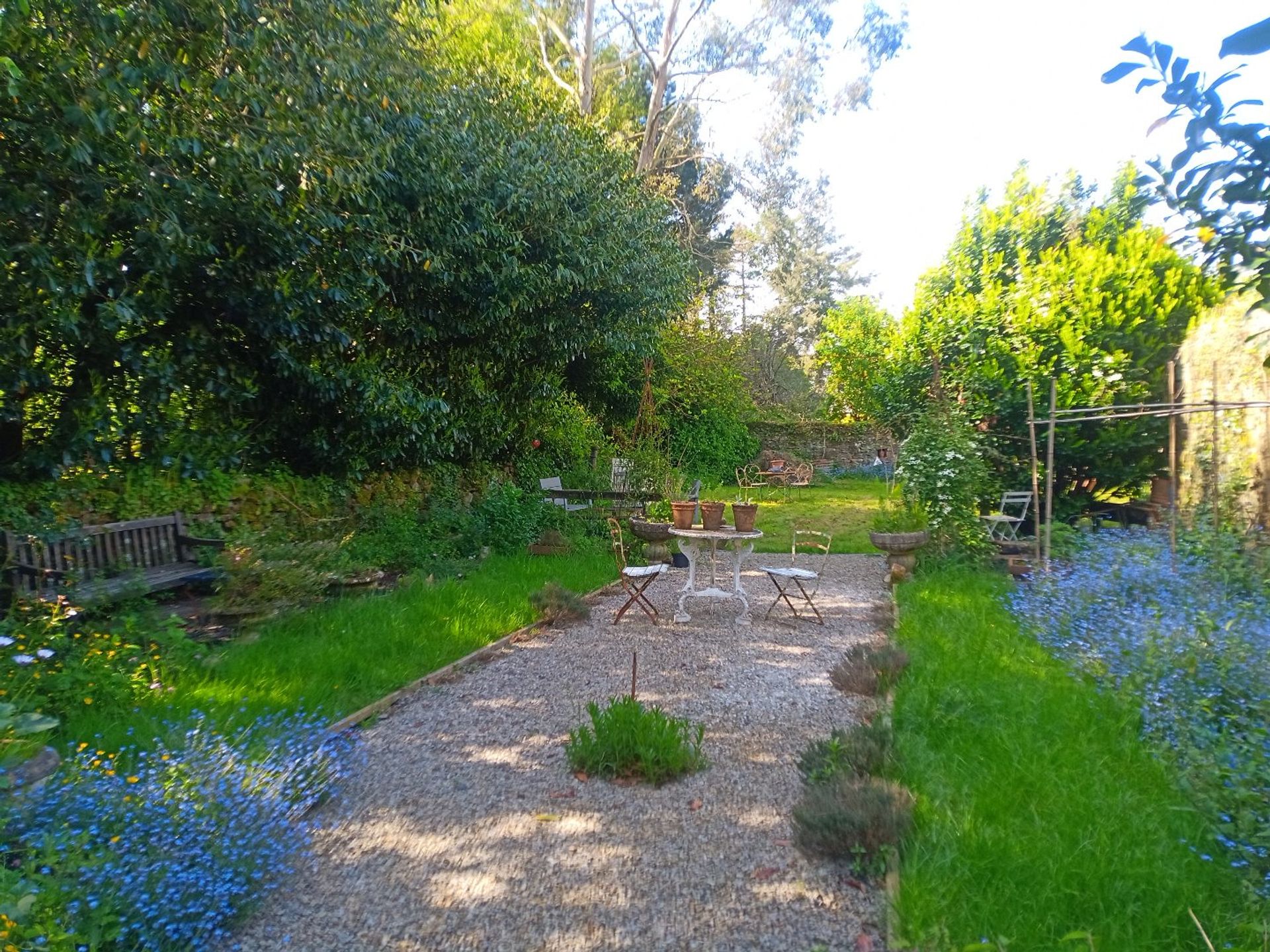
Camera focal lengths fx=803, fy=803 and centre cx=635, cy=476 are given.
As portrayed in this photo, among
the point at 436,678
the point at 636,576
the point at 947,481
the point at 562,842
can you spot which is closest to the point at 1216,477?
the point at 947,481

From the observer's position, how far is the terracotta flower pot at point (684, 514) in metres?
7.53

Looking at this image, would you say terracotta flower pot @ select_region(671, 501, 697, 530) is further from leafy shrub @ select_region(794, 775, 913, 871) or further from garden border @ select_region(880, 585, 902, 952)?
garden border @ select_region(880, 585, 902, 952)

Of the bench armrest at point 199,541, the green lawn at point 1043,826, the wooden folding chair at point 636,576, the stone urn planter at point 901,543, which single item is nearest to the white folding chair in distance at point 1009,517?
the stone urn planter at point 901,543

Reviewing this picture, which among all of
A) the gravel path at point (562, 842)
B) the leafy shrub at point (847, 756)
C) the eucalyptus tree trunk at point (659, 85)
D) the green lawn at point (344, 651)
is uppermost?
the eucalyptus tree trunk at point (659, 85)

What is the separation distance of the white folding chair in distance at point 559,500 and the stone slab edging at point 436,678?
157 inches

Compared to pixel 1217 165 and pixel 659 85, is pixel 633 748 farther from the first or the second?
pixel 659 85

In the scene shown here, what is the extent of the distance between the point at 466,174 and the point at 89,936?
7.73 m

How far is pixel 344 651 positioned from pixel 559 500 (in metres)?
6.20

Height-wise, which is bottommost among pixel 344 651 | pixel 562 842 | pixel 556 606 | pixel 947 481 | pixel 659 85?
pixel 562 842

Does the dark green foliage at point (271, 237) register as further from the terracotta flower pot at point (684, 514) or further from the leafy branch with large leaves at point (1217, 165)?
the leafy branch with large leaves at point (1217, 165)

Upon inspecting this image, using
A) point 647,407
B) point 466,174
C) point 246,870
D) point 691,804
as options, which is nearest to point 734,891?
point 691,804

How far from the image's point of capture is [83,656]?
173 inches

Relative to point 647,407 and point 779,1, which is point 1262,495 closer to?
point 647,407

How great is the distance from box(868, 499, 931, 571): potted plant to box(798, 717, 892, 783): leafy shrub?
16.3 ft
